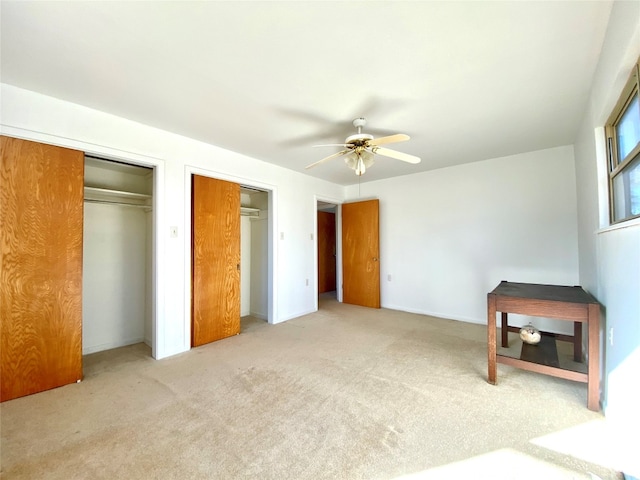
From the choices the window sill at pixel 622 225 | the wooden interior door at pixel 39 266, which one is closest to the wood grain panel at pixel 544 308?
the window sill at pixel 622 225

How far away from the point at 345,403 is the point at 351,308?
2.97 meters

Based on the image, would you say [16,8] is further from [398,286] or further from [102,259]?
[398,286]

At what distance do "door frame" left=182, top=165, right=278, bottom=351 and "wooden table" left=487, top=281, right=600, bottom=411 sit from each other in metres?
2.80

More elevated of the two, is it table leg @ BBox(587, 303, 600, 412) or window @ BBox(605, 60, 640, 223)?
window @ BBox(605, 60, 640, 223)

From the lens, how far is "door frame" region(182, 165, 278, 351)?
9.83 feet

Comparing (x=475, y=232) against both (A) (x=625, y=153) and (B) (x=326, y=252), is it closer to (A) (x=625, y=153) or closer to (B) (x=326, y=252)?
(A) (x=625, y=153)

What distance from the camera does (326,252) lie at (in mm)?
6812

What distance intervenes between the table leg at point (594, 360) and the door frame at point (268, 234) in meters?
3.35

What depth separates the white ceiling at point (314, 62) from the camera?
1.40 m

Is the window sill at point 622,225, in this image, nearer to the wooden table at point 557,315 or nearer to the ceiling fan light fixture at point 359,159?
the wooden table at point 557,315

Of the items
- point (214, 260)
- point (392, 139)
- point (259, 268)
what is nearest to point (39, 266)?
point (214, 260)

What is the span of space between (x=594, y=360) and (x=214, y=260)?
11.9 feet

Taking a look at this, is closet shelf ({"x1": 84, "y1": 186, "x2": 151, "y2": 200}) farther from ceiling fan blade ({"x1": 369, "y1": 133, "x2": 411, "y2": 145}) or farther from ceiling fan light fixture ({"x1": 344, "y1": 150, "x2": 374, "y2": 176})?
ceiling fan blade ({"x1": 369, "y1": 133, "x2": 411, "y2": 145})

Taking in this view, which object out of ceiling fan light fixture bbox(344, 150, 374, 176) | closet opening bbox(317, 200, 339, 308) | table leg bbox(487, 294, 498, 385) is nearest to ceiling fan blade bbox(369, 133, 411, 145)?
ceiling fan light fixture bbox(344, 150, 374, 176)
